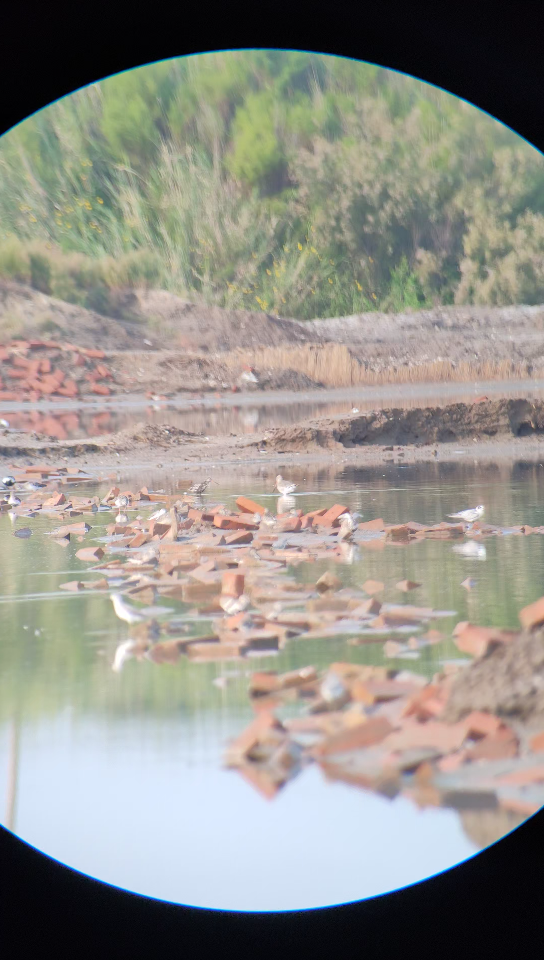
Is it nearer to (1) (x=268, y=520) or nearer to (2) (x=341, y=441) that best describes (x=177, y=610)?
(1) (x=268, y=520)

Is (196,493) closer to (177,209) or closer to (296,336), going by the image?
(296,336)

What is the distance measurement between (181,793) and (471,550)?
1.16 meters

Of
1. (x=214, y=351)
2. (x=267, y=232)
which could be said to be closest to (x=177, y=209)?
(x=267, y=232)

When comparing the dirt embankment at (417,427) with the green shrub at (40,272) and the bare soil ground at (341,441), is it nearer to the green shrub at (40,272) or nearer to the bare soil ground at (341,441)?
the bare soil ground at (341,441)

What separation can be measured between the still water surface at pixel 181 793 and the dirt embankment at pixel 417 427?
2711 mm

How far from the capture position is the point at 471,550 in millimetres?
2152

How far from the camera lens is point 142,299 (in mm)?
9328

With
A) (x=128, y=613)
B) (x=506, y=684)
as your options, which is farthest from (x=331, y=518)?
(x=506, y=684)

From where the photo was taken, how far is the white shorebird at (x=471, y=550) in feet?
6.87

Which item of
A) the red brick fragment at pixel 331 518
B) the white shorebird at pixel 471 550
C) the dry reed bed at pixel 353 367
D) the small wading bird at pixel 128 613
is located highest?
the dry reed bed at pixel 353 367

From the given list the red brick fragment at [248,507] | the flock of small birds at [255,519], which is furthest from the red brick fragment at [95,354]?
the red brick fragment at [248,507]

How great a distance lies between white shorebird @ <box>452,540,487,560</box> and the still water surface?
0.37 metres

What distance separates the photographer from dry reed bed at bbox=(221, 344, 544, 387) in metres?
7.37

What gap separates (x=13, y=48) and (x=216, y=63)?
830 cm
